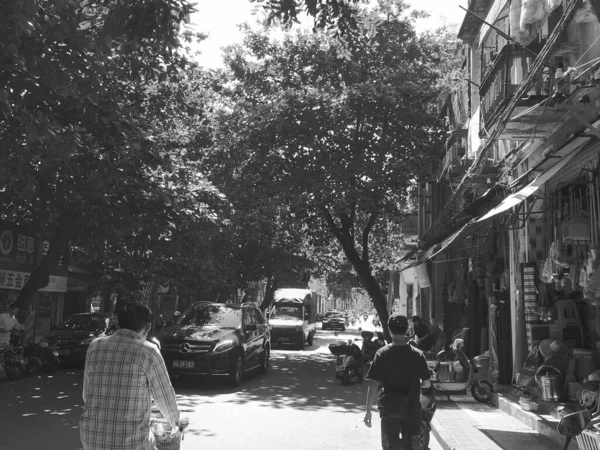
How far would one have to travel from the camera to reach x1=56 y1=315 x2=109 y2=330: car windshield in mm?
17734

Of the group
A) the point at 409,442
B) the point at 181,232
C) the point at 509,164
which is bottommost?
the point at 409,442

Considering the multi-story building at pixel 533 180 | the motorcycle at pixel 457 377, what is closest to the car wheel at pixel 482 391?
the motorcycle at pixel 457 377

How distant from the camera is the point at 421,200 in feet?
85.4

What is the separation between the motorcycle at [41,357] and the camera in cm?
1477

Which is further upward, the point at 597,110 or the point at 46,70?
the point at 46,70

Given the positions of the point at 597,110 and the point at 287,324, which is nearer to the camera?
the point at 597,110

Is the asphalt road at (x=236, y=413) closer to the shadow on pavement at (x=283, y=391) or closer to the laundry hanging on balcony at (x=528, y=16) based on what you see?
the shadow on pavement at (x=283, y=391)

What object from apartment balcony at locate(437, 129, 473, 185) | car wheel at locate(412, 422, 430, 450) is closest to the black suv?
apartment balcony at locate(437, 129, 473, 185)

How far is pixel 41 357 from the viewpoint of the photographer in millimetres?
15156

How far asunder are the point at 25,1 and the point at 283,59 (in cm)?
1325

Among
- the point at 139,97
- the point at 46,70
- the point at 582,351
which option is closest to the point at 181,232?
the point at 139,97

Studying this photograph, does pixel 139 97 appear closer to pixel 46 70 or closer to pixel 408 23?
pixel 46 70

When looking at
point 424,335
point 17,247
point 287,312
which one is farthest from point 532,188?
point 287,312

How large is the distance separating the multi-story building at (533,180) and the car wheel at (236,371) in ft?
16.0
